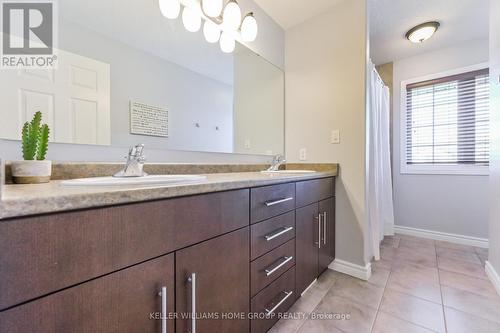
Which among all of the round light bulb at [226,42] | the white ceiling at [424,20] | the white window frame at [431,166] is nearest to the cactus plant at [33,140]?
the round light bulb at [226,42]

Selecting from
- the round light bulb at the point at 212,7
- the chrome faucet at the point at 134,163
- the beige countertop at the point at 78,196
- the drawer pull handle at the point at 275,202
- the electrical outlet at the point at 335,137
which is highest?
the round light bulb at the point at 212,7

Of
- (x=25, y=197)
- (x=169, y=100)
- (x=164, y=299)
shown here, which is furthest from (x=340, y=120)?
(x=25, y=197)

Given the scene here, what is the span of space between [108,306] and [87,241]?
17 cm

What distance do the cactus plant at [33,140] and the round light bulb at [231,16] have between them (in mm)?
1306

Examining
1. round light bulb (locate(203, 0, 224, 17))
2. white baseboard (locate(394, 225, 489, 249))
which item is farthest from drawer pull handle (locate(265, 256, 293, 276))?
white baseboard (locate(394, 225, 489, 249))

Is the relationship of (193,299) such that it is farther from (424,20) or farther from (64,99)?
(424,20)

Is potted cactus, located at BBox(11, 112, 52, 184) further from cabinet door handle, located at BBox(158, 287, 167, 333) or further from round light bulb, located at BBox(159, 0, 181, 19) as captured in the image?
round light bulb, located at BBox(159, 0, 181, 19)

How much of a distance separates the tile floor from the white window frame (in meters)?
0.90

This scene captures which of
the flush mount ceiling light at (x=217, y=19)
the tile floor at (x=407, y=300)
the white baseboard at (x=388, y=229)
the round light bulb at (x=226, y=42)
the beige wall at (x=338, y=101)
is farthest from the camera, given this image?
the white baseboard at (x=388, y=229)

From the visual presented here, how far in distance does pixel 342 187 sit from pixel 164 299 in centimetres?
161

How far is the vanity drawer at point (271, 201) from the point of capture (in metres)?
0.97

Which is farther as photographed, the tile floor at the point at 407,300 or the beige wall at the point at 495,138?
the beige wall at the point at 495,138

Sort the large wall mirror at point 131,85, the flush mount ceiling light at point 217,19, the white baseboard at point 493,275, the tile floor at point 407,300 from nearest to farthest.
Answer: the large wall mirror at point 131,85
the tile floor at point 407,300
the flush mount ceiling light at point 217,19
the white baseboard at point 493,275

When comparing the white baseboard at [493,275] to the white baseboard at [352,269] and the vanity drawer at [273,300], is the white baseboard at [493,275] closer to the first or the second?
the white baseboard at [352,269]
